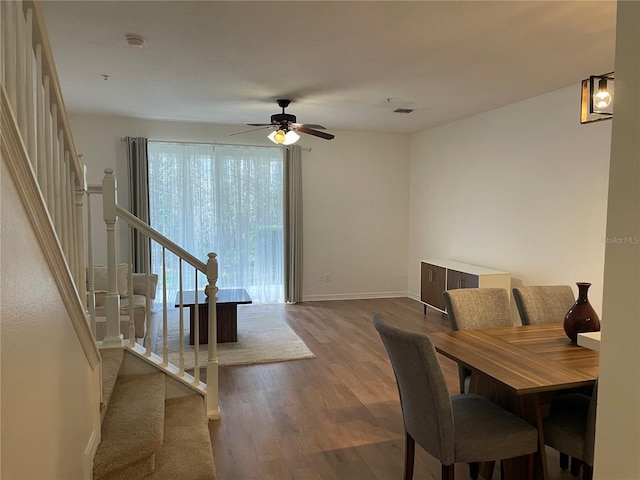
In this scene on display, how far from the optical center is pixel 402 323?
572 cm

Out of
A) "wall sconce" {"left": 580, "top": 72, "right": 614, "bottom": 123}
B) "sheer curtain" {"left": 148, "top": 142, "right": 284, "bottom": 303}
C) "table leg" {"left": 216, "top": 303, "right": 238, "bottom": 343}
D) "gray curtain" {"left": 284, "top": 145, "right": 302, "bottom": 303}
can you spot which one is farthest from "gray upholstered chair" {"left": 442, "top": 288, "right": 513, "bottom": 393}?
"sheer curtain" {"left": 148, "top": 142, "right": 284, "bottom": 303}

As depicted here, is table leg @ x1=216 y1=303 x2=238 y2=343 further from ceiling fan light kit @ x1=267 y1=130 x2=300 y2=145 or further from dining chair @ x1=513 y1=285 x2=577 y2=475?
dining chair @ x1=513 y1=285 x2=577 y2=475

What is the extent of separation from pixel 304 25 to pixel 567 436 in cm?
269

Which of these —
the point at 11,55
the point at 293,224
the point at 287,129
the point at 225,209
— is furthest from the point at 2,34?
the point at 293,224

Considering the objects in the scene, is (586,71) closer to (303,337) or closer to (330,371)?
(330,371)

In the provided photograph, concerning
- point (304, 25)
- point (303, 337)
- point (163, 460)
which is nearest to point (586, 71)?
point (304, 25)

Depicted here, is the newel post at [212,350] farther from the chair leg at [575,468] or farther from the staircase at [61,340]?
the chair leg at [575,468]

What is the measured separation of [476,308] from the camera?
9.57ft

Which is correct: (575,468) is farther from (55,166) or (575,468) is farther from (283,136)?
(283,136)

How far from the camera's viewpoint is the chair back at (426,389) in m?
1.91

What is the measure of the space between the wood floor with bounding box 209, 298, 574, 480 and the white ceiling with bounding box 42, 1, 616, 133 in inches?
101

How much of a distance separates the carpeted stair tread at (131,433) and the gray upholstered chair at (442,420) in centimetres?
126

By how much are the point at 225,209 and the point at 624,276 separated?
6.07 metres

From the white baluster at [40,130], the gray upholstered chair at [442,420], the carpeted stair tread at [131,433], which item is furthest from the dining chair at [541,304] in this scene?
the white baluster at [40,130]
